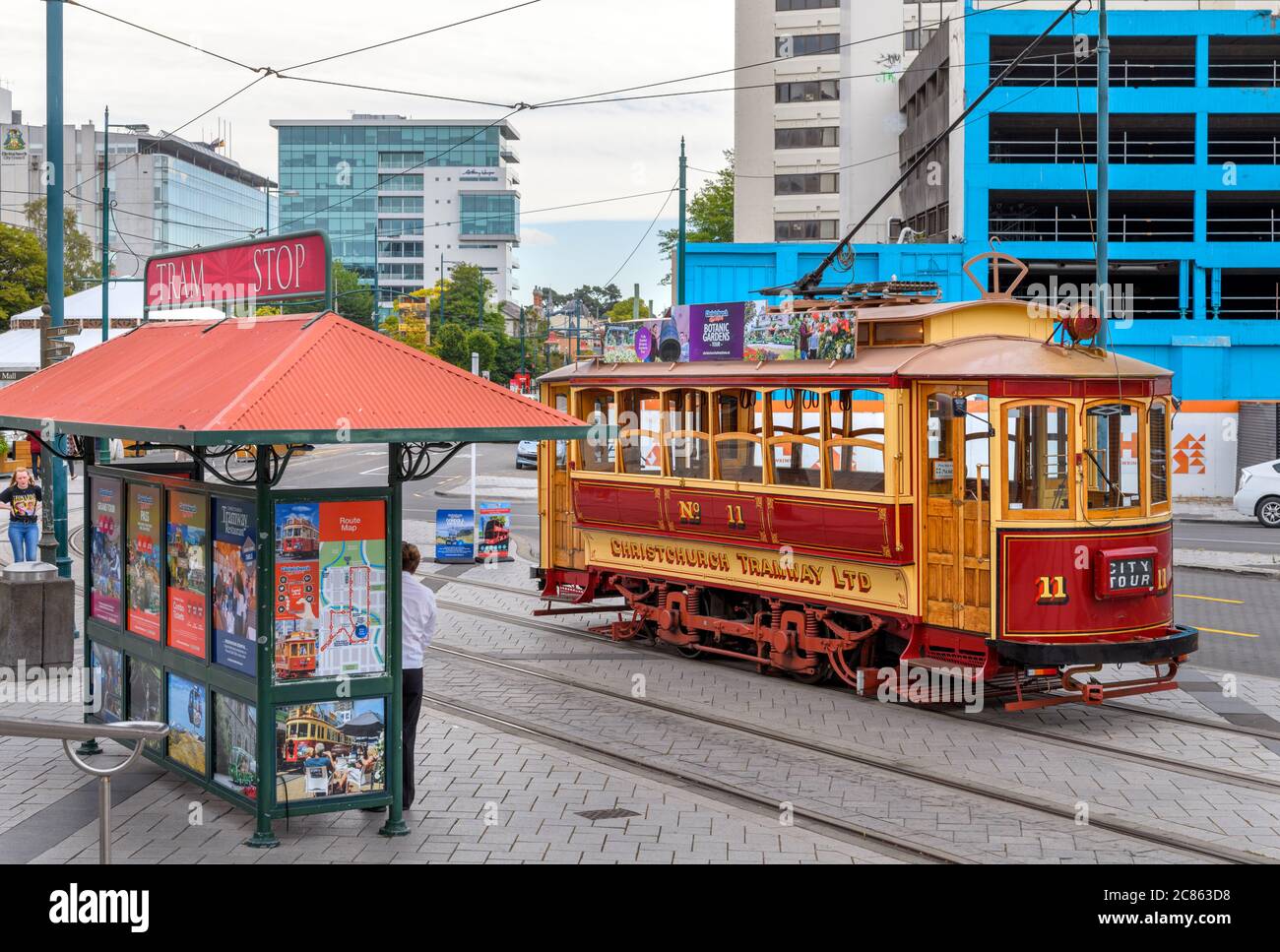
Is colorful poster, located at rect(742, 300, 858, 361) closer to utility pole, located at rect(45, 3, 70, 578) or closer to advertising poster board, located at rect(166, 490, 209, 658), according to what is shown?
advertising poster board, located at rect(166, 490, 209, 658)

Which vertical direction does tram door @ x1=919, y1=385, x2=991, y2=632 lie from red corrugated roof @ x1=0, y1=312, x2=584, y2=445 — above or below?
below

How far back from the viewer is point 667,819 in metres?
9.57

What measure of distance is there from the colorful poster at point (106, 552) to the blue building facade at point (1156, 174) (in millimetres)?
37165

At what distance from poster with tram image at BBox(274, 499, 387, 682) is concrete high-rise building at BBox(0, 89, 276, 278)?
9677 centimetres

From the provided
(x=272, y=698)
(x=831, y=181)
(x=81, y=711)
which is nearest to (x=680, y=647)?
(x=81, y=711)

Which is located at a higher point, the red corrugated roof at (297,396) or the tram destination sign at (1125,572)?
the red corrugated roof at (297,396)

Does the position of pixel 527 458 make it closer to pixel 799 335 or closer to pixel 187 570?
pixel 799 335

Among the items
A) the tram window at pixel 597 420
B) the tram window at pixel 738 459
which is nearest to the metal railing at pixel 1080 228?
the tram window at pixel 597 420

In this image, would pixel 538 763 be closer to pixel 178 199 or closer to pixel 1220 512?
pixel 1220 512

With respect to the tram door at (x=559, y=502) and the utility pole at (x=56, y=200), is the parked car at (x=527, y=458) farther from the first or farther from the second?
the utility pole at (x=56, y=200)

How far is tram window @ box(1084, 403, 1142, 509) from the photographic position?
491 inches

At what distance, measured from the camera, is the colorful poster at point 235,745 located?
9234mm

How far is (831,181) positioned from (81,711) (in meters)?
54.9

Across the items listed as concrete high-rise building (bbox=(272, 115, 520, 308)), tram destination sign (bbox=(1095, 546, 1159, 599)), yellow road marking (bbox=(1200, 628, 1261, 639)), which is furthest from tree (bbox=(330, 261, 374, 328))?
tram destination sign (bbox=(1095, 546, 1159, 599))
